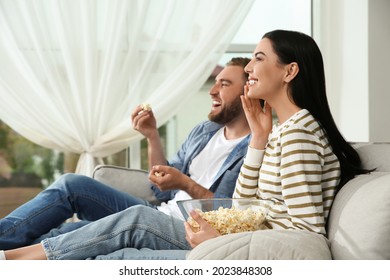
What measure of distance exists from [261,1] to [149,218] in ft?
7.99

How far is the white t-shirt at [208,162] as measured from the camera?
2.99m

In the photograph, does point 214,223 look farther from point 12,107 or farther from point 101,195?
point 12,107

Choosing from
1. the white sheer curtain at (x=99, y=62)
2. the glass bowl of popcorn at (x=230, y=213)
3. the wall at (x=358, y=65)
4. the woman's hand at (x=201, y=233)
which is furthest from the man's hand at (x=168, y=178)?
the wall at (x=358, y=65)

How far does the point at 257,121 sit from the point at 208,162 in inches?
30.8

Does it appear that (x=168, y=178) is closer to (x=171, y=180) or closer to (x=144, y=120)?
(x=171, y=180)

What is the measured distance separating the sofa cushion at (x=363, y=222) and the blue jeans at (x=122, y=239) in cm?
55

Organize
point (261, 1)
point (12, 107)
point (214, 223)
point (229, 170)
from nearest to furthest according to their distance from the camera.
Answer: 1. point (214, 223)
2. point (229, 170)
3. point (12, 107)
4. point (261, 1)

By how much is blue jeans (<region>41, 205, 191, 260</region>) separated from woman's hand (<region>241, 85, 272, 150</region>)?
Result: 15.9 inches

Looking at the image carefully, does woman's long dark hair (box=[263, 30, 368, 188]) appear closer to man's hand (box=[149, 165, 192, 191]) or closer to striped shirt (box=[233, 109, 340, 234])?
striped shirt (box=[233, 109, 340, 234])

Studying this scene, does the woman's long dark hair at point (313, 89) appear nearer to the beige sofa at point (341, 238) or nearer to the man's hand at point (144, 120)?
the beige sofa at point (341, 238)

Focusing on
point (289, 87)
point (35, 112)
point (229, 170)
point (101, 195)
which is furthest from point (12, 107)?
point (289, 87)

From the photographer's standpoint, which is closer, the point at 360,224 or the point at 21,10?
the point at 360,224

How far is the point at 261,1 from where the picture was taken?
438cm

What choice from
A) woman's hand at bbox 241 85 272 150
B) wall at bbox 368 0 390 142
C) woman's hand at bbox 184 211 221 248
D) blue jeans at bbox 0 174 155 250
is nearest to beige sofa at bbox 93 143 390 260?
woman's hand at bbox 184 211 221 248
